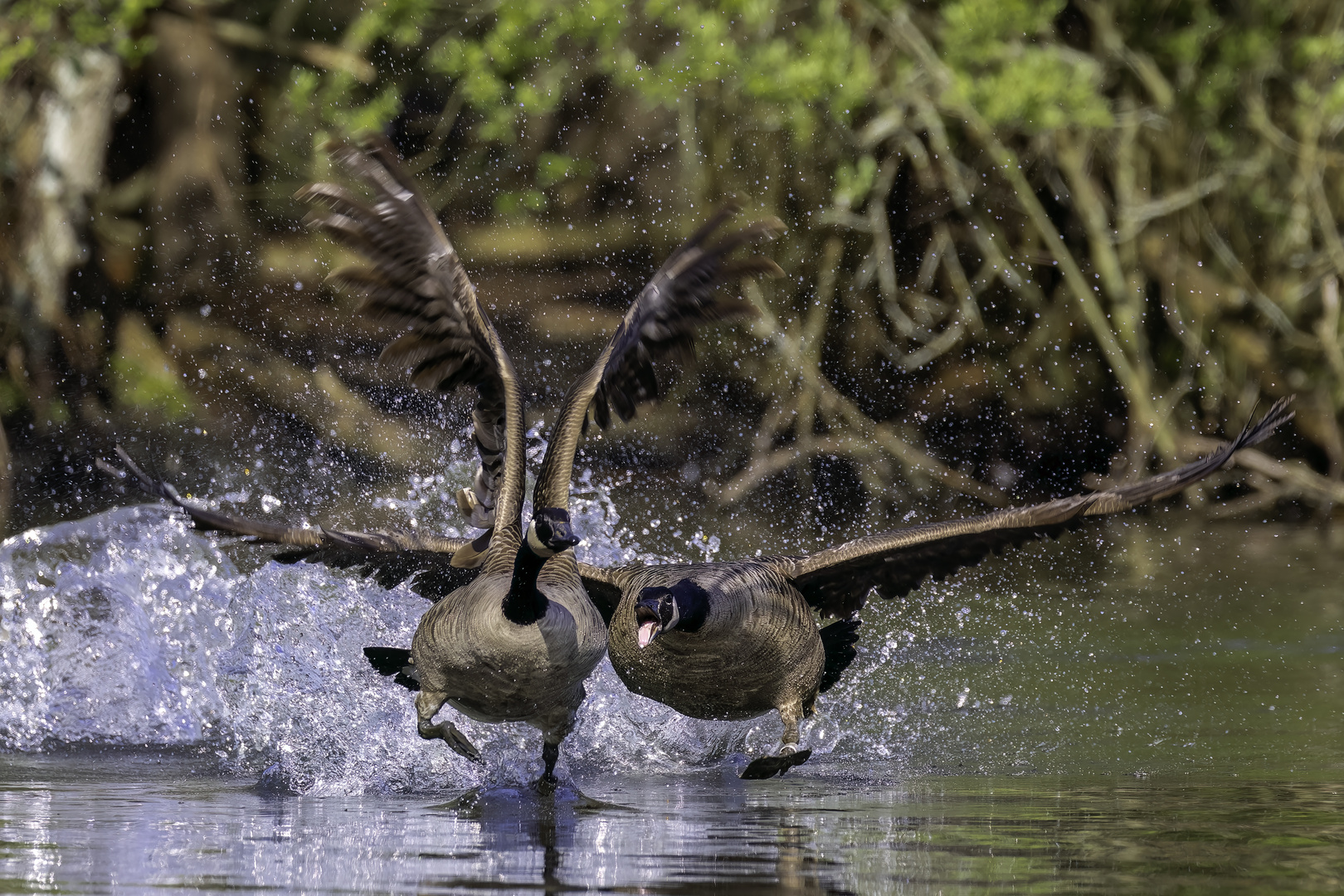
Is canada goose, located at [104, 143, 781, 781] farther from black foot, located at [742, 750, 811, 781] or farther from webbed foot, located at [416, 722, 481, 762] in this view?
black foot, located at [742, 750, 811, 781]

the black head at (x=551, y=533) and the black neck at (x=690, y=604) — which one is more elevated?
the black head at (x=551, y=533)

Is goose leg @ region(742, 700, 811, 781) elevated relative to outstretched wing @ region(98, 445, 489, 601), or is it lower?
lower

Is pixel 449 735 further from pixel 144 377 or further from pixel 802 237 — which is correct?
pixel 144 377

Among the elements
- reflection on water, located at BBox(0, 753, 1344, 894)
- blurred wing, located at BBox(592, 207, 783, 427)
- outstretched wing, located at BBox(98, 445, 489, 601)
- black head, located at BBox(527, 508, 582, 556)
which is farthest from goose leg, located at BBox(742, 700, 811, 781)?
blurred wing, located at BBox(592, 207, 783, 427)

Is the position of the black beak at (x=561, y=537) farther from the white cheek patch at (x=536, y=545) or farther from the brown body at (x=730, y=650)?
the brown body at (x=730, y=650)

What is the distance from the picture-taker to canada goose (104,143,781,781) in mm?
6250

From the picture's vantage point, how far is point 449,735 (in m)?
6.67

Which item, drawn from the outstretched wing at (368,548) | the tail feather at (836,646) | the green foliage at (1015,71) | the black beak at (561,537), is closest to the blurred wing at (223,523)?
the outstretched wing at (368,548)

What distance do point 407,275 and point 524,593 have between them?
1.72 meters

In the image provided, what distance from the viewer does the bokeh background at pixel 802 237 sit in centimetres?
1528

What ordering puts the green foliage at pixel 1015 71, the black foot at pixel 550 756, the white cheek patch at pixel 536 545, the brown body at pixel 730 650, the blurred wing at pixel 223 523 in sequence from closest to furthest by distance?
the white cheek patch at pixel 536 545
the blurred wing at pixel 223 523
the brown body at pixel 730 650
the black foot at pixel 550 756
the green foliage at pixel 1015 71

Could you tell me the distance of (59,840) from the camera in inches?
191

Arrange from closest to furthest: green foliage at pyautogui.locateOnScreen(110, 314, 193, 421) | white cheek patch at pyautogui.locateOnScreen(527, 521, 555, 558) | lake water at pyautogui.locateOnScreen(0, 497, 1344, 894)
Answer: lake water at pyautogui.locateOnScreen(0, 497, 1344, 894) → white cheek patch at pyautogui.locateOnScreen(527, 521, 555, 558) → green foliage at pyautogui.locateOnScreen(110, 314, 193, 421)

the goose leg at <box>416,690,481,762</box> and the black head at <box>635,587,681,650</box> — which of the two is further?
the goose leg at <box>416,690,481,762</box>
